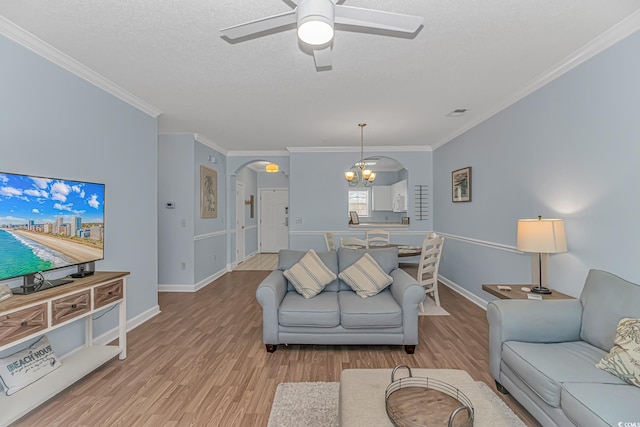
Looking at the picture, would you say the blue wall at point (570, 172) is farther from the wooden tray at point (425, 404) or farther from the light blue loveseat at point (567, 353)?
the wooden tray at point (425, 404)

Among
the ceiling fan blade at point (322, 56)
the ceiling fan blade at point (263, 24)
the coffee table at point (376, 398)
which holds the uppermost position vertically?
the ceiling fan blade at point (322, 56)

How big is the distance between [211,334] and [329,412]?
191cm

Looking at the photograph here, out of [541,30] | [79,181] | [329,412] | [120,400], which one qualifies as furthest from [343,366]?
[541,30]

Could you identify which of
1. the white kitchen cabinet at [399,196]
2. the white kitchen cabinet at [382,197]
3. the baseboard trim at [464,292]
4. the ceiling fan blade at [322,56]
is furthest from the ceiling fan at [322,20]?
the white kitchen cabinet at [382,197]

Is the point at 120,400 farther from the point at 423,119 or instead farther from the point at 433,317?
the point at 423,119

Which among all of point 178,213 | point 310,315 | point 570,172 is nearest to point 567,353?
point 570,172

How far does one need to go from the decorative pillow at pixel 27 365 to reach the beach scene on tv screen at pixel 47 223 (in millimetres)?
597

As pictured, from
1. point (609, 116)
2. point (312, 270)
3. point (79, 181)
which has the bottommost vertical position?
point (312, 270)

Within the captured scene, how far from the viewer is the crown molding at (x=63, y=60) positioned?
229 centimetres

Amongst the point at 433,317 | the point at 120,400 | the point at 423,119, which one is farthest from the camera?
the point at 423,119

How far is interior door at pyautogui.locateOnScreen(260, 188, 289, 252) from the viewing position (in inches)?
390

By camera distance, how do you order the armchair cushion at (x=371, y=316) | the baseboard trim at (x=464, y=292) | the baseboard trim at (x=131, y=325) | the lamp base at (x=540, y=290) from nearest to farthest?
the lamp base at (x=540, y=290)
the armchair cushion at (x=371, y=316)
the baseboard trim at (x=131, y=325)
the baseboard trim at (x=464, y=292)

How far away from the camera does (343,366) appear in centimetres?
280

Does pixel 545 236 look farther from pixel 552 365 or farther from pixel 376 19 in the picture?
pixel 376 19
